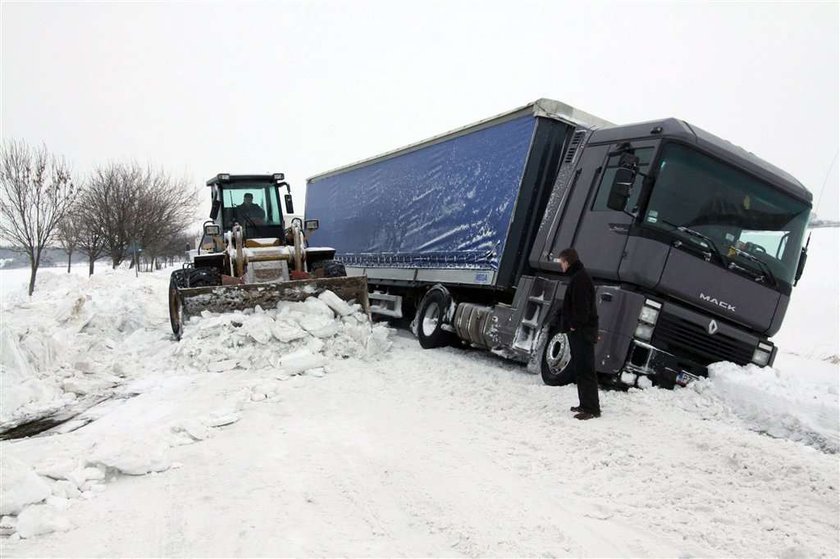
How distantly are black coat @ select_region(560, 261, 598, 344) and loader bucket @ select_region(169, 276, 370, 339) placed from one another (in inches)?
150

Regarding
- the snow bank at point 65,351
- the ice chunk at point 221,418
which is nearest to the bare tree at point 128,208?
the snow bank at point 65,351

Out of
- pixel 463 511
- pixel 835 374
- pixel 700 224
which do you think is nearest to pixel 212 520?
pixel 463 511

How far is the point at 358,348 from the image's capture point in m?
7.65

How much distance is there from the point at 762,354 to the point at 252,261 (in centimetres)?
759

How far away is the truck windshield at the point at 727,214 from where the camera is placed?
19.5 feet

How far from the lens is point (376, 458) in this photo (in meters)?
4.12

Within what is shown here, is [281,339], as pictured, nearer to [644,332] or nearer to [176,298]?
[176,298]

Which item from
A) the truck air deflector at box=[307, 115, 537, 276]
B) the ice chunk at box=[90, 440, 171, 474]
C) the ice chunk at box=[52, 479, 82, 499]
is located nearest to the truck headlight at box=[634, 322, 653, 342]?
the truck air deflector at box=[307, 115, 537, 276]

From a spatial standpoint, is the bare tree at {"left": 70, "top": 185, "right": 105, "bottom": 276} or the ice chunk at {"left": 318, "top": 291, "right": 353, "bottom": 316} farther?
the bare tree at {"left": 70, "top": 185, "right": 105, "bottom": 276}

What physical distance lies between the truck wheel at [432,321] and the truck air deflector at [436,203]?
0.57m

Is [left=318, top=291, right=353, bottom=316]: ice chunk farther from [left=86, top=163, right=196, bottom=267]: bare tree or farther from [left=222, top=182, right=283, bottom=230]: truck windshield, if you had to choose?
[left=86, top=163, right=196, bottom=267]: bare tree

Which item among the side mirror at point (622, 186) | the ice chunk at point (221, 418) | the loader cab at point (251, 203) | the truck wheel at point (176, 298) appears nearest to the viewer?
the ice chunk at point (221, 418)

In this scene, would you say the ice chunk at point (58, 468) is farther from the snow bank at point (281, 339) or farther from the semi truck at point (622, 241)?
the semi truck at point (622, 241)

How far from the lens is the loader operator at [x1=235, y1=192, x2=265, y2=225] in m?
10.1
